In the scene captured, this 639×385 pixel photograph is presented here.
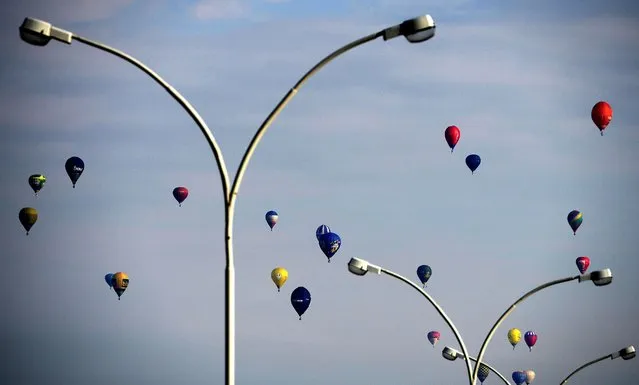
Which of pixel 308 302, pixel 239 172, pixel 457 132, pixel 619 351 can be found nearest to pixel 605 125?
pixel 457 132

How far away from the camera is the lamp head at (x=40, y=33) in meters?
21.0

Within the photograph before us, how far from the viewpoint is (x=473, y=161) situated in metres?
94.9

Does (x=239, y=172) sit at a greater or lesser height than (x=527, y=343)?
lesser

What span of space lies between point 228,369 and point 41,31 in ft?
18.1

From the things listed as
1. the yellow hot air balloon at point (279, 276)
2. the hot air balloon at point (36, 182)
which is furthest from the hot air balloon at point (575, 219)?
the hot air balloon at point (36, 182)

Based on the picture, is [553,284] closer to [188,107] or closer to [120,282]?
[188,107]

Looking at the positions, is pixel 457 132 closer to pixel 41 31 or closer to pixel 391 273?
pixel 391 273

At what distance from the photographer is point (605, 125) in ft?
296

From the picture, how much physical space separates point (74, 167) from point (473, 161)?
25.8 meters

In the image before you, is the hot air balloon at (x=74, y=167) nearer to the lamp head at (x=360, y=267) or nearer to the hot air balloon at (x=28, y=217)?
the hot air balloon at (x=28, y=217)

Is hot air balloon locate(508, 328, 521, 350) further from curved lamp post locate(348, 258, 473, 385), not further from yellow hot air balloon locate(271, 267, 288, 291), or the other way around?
curved lamp post locate(348, 258, 473, 385)

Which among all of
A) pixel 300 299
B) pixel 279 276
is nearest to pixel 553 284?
pixel 300 299

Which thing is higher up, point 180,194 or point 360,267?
point 180,194

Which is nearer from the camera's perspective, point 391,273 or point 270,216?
point 391,273
